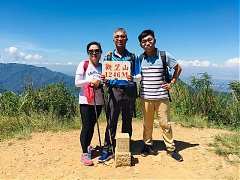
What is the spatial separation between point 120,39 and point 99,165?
2000 millimetres

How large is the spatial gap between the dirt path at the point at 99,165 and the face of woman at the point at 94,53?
166cm

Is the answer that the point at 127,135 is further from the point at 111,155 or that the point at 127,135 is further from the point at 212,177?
the point at 212,177

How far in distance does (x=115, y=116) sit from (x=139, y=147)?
4.26 feet

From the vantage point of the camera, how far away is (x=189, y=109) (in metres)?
9.94

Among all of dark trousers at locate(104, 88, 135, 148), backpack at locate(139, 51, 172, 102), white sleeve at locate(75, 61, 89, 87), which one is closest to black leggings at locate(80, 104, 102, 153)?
dark trousers at locate(104, 88, 135, 148)

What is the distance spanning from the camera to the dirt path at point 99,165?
18.1ft

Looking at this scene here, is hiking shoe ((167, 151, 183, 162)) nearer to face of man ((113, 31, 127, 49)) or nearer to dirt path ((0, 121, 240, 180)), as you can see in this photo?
dirt path ((0, 121, 240, 180))

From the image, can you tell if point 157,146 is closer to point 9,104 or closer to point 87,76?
point 87,76

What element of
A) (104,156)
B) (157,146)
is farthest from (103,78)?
(157,146)

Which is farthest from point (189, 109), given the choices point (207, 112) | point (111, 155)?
point (111, 155)

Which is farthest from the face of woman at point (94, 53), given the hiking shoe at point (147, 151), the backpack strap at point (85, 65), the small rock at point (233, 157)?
the small rock at point (233, 157)

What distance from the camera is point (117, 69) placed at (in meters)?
5.49

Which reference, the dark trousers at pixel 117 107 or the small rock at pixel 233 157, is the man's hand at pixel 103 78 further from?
the small rock at pixel 233 157

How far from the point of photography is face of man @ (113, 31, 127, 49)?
543 centimetres
